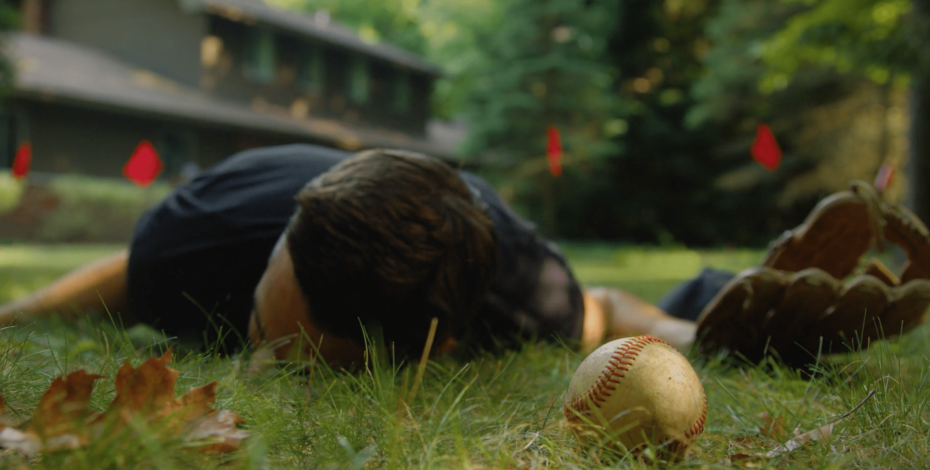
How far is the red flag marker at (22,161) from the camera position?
14247 mm

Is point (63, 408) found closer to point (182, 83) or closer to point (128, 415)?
point (128, 415)

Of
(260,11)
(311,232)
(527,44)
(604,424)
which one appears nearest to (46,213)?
(260,11)

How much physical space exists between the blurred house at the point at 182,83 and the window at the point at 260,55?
0.09 ft

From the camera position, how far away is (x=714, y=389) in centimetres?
209

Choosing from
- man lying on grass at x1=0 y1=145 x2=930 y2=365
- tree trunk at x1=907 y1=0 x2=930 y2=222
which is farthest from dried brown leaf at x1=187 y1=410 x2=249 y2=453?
tree trunk at x1=907 y1=0 x2=930 y2=222

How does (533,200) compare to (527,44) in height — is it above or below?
below

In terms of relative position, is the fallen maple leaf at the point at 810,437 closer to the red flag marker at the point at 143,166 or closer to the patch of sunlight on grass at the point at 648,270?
the patch of sunlight on grass at the point at 648,270

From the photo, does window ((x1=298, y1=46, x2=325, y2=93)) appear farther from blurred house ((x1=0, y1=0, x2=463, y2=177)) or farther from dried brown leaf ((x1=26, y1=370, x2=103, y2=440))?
dried brown leaf ((x1=26, y1=370, x2=103, y2=440))

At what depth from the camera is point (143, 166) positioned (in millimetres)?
15406

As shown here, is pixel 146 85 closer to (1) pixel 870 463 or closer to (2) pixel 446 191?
(2) pixel 446 191

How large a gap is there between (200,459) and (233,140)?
18984 mm

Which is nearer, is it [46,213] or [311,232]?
[311,232]

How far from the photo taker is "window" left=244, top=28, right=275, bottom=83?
19141 millimetres

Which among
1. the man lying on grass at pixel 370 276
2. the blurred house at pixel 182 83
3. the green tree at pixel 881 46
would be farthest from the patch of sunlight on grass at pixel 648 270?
the blurred house at pixel 182 83
